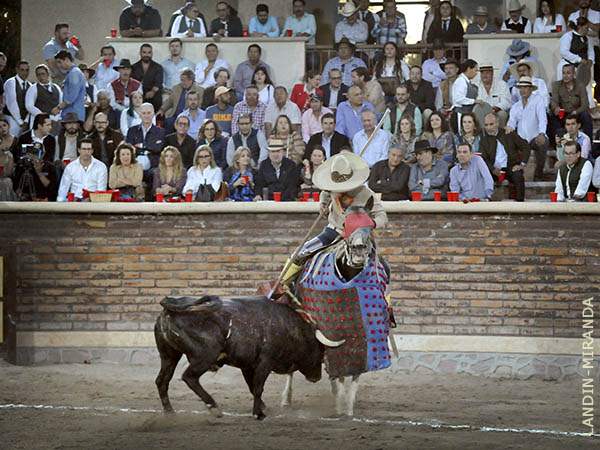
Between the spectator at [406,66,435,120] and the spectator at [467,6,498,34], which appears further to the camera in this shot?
the spectator at [467,6,498,34]

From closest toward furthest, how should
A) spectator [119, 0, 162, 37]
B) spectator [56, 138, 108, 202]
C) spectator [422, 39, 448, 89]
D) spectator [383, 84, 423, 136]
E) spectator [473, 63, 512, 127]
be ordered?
spectator [56, 138, 108, 202] → spectator [383, 84, 423, 136] → spectator [473, 63, 512, 127] → spectator [422, 39, 448, 89] → spectator [119, 0, 162, 37]

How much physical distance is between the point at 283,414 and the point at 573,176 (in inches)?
229

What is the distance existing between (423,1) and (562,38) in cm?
577

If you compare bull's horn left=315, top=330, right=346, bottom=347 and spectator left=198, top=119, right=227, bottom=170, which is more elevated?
spectator left=198, top=119, right=227, bottom=170

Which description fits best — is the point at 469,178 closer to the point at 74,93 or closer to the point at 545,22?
the point at 545,22

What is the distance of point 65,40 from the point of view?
1859 centimetres

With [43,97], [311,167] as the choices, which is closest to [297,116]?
[311,167]

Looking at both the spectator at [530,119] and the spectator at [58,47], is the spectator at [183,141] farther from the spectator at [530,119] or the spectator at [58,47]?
the spectator at [530,119]

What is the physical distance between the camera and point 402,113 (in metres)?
15.3

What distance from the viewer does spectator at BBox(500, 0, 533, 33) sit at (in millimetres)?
18575

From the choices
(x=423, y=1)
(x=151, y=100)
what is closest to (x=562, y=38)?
(x=423, y=1)

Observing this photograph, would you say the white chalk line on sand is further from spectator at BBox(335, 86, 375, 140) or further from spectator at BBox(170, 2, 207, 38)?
spectator at BBox(170, 2, 207, 38)

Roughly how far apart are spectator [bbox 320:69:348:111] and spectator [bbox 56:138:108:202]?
4.31 m

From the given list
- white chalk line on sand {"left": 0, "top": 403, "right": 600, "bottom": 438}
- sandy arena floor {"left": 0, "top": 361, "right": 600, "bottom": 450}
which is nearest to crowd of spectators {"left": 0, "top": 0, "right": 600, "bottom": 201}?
sandy arena floor {"left": 0, "top": 361, "right": 600, "bottom": 450}
